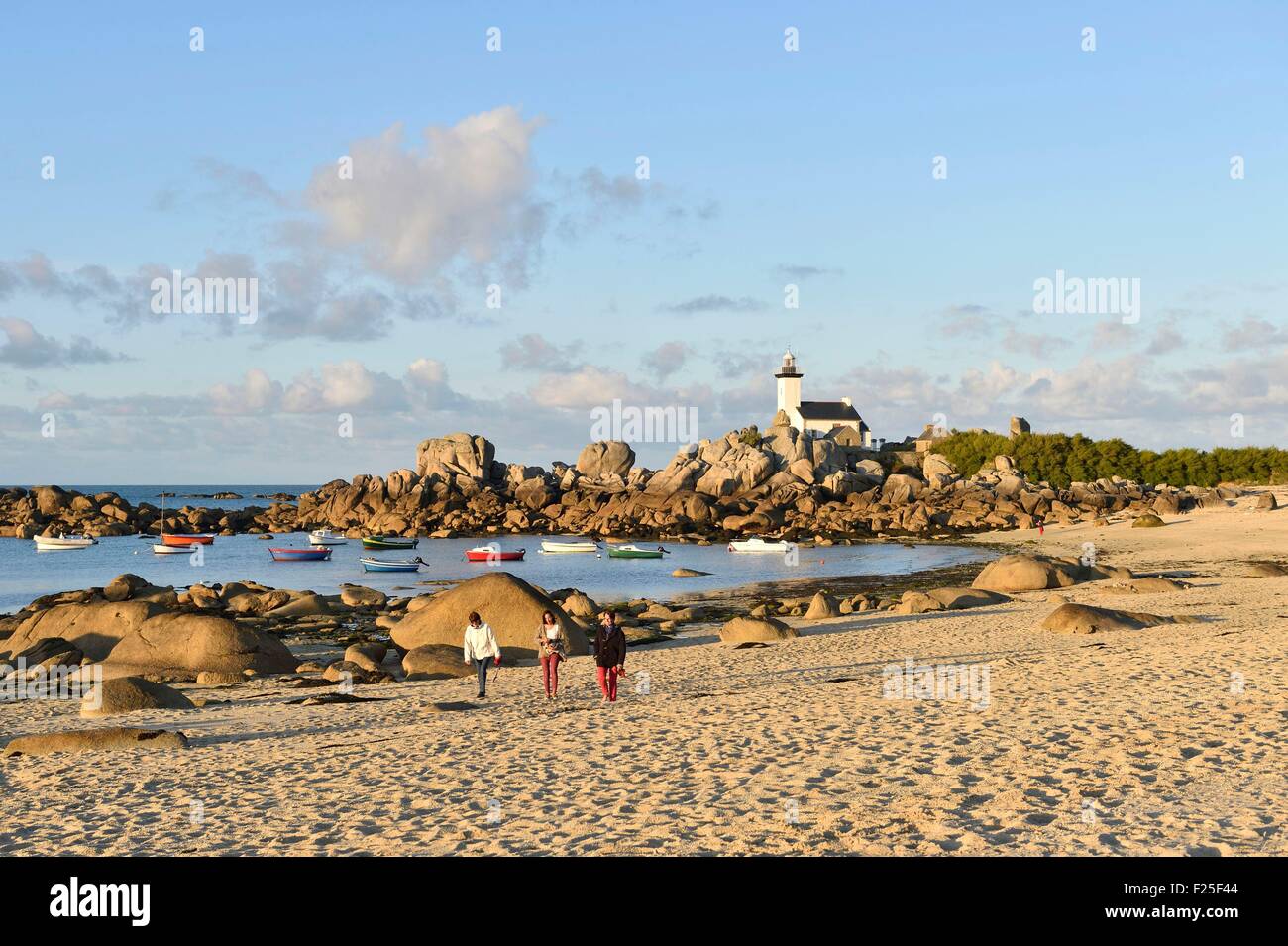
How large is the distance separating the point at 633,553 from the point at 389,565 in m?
15.9

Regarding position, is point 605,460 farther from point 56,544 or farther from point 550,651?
point 550,651

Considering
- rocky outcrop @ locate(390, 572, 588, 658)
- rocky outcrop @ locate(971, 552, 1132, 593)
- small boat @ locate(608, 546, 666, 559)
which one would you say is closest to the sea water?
small boat @ locate(608, 546, 666, 559)

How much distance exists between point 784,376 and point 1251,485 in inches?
2139

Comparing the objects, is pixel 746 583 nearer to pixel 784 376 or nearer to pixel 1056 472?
pixel 1056 472

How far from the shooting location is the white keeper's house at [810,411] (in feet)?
451

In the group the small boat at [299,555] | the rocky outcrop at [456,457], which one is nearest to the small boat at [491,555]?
the small boat at [299,555]

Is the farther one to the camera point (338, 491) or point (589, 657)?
point (338, 491)

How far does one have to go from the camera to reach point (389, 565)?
64.2 meters

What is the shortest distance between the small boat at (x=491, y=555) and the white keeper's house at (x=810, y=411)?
6819cm

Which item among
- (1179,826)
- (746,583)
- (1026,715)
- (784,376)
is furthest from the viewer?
(784,376)

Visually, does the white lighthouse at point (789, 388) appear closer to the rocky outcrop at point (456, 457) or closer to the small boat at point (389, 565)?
the rocky outcrop at point (456, 457)

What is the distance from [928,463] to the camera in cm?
11456

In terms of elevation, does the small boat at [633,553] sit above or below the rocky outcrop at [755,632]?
below
